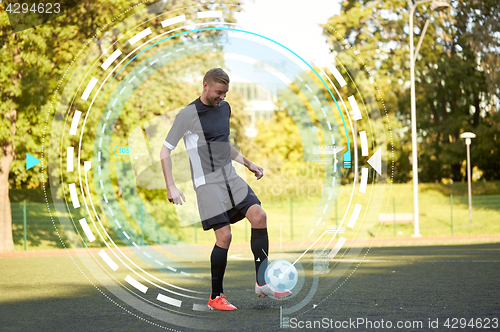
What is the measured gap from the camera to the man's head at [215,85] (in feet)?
17.1

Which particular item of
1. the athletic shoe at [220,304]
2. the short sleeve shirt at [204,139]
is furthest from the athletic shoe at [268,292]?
the short sleeve shirt at [204,139]

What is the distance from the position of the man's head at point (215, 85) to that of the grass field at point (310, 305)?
1912mm

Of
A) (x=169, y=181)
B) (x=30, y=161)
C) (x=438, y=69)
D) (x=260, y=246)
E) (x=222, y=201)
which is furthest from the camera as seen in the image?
(x=438, y=69)

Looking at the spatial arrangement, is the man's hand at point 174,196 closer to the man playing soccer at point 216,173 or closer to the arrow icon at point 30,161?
the man playing soccer at point 216,173

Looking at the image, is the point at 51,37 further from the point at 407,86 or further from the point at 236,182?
the point at 407,86

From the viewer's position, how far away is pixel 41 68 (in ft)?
50.6

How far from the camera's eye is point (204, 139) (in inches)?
208

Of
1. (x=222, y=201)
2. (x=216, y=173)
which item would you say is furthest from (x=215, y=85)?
(x=222, y=201)

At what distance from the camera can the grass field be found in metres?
4.91

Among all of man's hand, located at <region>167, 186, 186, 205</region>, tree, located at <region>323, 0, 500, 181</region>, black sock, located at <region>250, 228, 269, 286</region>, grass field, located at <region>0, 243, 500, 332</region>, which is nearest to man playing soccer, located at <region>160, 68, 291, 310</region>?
black sock, located at <region>250, 228, 269, 286</region>

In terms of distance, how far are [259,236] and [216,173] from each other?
711 mm

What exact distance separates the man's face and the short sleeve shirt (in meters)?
0.13
